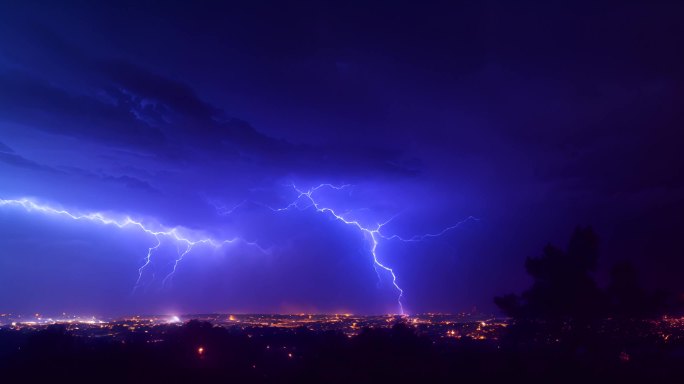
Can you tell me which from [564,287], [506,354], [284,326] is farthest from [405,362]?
[284,326]

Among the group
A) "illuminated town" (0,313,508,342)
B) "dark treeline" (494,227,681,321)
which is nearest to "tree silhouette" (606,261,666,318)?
"dark treeline" (494,227,681,321)

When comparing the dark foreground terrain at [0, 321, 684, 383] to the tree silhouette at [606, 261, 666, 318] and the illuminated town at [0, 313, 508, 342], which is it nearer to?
the tree silhouette at [606, 261, 666, 318]

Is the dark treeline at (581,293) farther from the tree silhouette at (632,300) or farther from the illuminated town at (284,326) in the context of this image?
the illuminated town at (284,326)

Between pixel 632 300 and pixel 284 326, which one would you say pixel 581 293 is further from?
pixel 284 326

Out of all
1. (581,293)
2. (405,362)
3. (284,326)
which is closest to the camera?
(405,362)

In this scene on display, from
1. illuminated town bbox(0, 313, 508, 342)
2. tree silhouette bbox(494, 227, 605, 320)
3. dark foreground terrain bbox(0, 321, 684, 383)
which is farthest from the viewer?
illuminated town bbox(0, 313, 508, 342)

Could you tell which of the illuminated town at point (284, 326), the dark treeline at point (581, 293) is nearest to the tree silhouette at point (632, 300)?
the dark treeline at point (581, 293)

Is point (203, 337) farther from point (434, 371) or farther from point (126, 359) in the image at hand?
point (434, 371)
